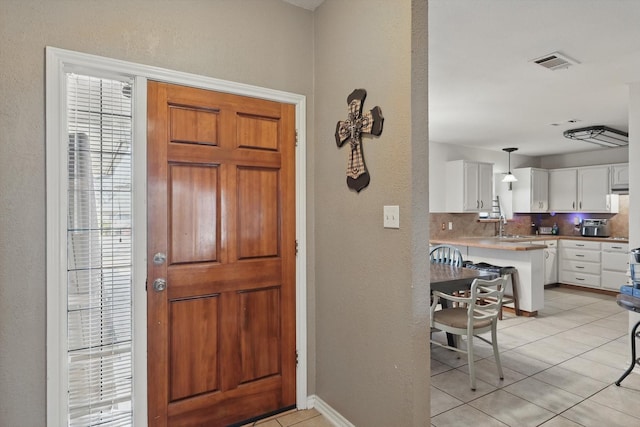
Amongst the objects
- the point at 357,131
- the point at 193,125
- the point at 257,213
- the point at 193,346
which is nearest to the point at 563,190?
the point at 357,131

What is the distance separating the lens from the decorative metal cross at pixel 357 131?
1.87 metres

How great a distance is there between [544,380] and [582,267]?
441 cm

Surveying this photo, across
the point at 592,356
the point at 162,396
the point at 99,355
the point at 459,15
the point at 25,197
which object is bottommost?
the point at 592,356

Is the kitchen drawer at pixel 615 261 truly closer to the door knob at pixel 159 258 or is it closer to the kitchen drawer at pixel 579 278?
the kitchen drawer at pixel 579 278

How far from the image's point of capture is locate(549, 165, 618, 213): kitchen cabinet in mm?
6168

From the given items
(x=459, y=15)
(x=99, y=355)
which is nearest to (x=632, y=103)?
(x=459, y=15)

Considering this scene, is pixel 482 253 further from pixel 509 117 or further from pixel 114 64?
pixel 114 64

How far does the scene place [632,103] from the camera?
314cm

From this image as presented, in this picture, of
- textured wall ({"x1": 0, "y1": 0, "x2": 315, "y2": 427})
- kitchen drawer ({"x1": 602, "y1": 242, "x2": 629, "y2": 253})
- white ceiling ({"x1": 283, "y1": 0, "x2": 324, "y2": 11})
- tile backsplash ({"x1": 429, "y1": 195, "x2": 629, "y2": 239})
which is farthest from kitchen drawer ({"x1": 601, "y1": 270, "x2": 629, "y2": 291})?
textured wall ({"x1": 0, "y1": 0, "x2": 315, "y2": 427})

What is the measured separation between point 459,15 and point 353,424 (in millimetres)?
2622

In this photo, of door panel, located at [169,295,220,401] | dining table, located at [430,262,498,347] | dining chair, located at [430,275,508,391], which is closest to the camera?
door panel, located at [169,295,220,401]

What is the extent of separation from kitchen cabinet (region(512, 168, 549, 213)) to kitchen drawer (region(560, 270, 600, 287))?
130cm

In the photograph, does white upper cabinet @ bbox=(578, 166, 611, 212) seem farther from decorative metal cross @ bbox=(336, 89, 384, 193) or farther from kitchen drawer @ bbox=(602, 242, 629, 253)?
decorative metal cross @ bbox=(336, 89, 384, 193)

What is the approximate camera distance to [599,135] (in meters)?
5.09
